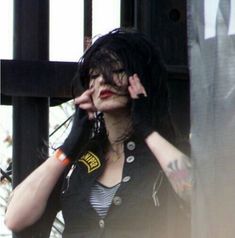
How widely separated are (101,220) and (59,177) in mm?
187

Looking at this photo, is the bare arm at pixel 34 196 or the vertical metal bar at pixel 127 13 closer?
the bare arm at pixel 34 196

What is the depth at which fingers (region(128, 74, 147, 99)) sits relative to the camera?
208 cm

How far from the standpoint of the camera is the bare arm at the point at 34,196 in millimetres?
2162

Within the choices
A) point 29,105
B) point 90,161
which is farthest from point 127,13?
point 90,161

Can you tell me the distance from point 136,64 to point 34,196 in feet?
1.50

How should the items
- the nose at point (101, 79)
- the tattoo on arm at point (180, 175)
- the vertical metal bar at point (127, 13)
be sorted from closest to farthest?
the tattoo on arm at point (180, 175) → the nose at point (101, 79) → the vertical metal bar at point (127, 13)

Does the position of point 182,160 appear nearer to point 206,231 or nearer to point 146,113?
point 146,113

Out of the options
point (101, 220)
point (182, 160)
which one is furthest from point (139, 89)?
point (101, 220)

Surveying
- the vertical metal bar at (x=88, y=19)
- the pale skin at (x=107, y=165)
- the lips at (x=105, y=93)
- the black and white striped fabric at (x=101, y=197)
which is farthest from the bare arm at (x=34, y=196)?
the vertical metal bar at (x=88, y=19)

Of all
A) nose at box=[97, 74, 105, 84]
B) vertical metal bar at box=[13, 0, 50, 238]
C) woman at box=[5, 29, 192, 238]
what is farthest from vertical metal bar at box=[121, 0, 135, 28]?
nose at box=[97, 74, 105, 84]

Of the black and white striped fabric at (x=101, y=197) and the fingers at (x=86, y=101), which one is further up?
the fingers at (x=86, y=101)

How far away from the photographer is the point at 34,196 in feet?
7.11

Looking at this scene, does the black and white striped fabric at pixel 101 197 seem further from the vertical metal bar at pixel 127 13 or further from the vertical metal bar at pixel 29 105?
the vertical metal bar at pixel 127 13

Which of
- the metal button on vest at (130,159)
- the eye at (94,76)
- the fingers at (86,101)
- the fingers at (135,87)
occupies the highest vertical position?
the eye at (94,76)
